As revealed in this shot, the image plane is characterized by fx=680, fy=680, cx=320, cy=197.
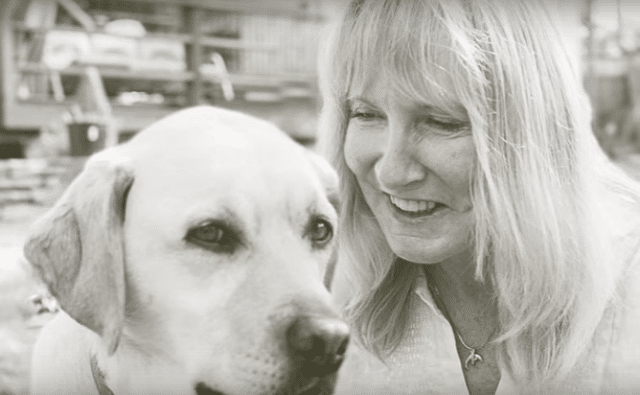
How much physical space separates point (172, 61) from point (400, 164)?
44 centimetres

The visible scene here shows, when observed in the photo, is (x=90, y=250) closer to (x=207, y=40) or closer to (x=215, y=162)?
(x=215, y=162)

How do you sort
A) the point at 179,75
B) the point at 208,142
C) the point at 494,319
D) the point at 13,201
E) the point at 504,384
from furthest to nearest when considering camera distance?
the point at 13,201, the point at 494,319, the point at 504,384, the point at 179,75, the point at 208,142

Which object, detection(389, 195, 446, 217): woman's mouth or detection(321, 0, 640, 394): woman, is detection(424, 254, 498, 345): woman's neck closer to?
detection(321, 0, 640, 394): woman

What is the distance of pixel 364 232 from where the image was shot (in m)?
1.39

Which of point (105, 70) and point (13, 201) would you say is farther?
point (13, 201)

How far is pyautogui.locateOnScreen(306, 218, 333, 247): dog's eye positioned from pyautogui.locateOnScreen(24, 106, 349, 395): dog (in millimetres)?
30

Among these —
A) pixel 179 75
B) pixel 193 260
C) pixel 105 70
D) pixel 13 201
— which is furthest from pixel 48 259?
pixel 13 201

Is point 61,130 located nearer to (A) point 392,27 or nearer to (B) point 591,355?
(A) point 392,27

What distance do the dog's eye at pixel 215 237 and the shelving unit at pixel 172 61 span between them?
0.33 metres

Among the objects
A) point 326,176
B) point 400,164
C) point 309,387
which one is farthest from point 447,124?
point 309,387

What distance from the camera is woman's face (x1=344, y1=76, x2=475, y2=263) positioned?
3.74 ft

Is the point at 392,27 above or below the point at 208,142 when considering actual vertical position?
above

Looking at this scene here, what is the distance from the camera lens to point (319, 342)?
0.81 metres

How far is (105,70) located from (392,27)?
0.54 meters
